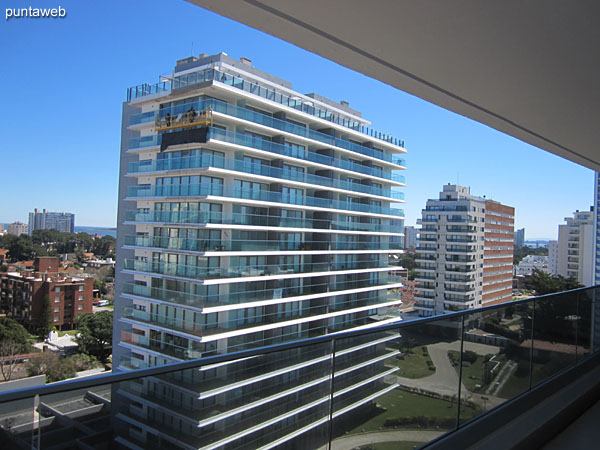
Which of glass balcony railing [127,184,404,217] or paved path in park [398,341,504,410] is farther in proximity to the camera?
glass balcony railing [127,184,404,217]

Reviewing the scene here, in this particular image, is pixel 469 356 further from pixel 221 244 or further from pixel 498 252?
pixel 498 252

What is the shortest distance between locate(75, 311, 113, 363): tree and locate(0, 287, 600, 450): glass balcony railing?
38.7m

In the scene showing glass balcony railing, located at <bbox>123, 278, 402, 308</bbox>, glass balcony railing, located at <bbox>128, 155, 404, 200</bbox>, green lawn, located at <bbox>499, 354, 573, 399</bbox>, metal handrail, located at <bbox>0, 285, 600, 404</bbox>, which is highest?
glass balcony railing, located at <bbox>128, 155, 404, 200</bbox>

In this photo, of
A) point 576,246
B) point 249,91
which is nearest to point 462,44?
point 249,91

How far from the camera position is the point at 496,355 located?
6.31 ft

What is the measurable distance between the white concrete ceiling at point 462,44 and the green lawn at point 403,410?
131cm

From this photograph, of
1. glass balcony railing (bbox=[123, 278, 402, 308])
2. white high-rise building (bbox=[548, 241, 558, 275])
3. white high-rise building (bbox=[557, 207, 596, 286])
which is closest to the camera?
glass balcony railing (bbox=[123, 278, 402, 308])

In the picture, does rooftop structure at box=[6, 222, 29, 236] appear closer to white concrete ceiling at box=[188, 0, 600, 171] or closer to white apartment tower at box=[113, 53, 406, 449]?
white apartment tower at box=[113, 53, 406, 449]

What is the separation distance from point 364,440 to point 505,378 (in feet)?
3.26

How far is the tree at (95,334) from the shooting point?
35250 millimetres

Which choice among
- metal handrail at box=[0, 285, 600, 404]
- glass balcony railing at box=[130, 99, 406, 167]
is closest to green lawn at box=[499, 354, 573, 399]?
metal handrail at box=[0, 285, 600, 404]

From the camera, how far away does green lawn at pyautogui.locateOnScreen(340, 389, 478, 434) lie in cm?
134

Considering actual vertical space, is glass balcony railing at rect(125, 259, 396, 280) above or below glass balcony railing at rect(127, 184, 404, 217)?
below

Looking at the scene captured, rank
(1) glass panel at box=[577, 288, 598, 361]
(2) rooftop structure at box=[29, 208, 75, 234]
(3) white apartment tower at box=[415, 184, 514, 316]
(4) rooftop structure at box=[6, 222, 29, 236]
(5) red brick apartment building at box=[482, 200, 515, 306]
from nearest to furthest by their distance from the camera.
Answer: (1) glass panel at box=[577, 288, 598, 361] → (4) rooftop structure at box=[6, 222, 29, 236] → (2) rooftop structure at box=[29, 208, 75, 234] → (3) white apartment tower at box=[415, 184, 514, 316] → (5) red brick apartment building at box=[482, 200, 515, 306]
